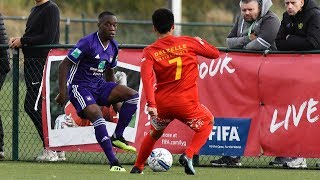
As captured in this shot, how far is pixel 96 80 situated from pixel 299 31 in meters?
2.68

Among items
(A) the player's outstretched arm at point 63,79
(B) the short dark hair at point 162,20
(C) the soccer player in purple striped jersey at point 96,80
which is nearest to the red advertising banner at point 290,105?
(C) the soccer player in purple striped jersey at point 96,80

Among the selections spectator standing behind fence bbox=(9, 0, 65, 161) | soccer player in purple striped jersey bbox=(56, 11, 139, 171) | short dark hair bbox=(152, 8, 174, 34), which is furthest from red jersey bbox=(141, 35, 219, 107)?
spectator standing behind fence bbox=(9, 0, 65, 161)

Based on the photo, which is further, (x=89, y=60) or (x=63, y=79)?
(x=89, y=60)

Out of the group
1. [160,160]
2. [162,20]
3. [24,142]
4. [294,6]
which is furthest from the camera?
[24,142]

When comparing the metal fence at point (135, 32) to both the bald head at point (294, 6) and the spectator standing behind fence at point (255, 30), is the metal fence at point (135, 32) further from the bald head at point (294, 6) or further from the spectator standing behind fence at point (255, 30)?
the bald head at point (294, 6)

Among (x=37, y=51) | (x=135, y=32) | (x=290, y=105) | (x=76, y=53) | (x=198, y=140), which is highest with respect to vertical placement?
(x=76, y=53)

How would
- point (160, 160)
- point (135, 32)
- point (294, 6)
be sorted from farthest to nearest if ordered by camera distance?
point (135, 32), point (294, 6), point (160, 160)

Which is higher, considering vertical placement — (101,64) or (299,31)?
(299,31)

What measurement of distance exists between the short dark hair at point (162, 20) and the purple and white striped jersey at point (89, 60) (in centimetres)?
115

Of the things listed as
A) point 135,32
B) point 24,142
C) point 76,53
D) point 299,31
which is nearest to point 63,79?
point 76,53

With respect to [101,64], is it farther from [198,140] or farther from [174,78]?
[198,140]

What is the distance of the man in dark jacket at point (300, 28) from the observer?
15.1m

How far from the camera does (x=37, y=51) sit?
52.5 feet

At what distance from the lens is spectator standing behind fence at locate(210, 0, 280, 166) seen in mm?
15414
